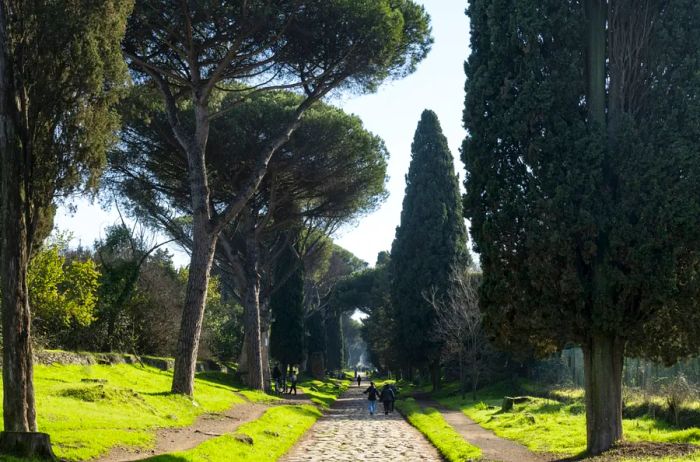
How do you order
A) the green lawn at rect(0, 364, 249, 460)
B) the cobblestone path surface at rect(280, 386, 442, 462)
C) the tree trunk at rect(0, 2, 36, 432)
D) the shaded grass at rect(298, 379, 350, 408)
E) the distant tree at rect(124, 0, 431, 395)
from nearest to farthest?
the tree trunk at rect(0, 2, 36, 432)
the green lawn at rect(0, 364, 249, 460)
the cobblestone path surface at rect(280, 386, 442, 462)
the distant tree at rect(124, 0, 431, 395)
the shaded grass at rect(298, 379, 350, 408)

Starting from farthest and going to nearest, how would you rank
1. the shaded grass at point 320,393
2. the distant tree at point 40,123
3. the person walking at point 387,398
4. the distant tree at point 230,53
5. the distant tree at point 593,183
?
the shaded grass at point 320,393
the person walking at point 387,398
the distant tree at point 230,53
the distant tree at point 593,183
the distant tree at point 40,123

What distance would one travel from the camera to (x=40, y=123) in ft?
35.3

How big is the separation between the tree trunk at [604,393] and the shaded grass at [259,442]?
6.01 metres

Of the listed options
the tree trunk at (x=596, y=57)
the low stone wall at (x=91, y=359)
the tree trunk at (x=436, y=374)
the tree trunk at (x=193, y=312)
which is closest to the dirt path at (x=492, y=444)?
the tree trunk at (x=596, y=57)

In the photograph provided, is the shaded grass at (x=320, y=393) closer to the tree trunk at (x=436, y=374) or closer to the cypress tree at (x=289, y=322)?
the cypress tree at (x=289, y=322)

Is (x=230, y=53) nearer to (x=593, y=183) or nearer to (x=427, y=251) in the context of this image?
(x=593, y=183)

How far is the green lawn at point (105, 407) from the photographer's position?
11.6m

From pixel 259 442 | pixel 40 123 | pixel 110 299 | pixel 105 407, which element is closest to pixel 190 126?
pixel 110 299

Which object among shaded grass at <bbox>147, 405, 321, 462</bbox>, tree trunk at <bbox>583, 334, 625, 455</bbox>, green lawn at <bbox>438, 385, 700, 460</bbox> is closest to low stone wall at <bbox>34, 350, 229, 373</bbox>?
shaded grass at <bbox>147, 405, 321, 462</bbox>

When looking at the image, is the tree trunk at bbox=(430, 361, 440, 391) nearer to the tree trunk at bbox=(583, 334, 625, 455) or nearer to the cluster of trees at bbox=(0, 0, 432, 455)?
the cluster of trees at bbox=(0, 0, 432, 455)

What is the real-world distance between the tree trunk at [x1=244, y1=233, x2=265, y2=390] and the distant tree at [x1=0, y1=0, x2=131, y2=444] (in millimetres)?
20217

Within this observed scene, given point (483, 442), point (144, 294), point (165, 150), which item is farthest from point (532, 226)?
point (144, 294)

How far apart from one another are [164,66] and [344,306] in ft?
173

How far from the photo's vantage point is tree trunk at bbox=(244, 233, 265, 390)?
3130 cm
